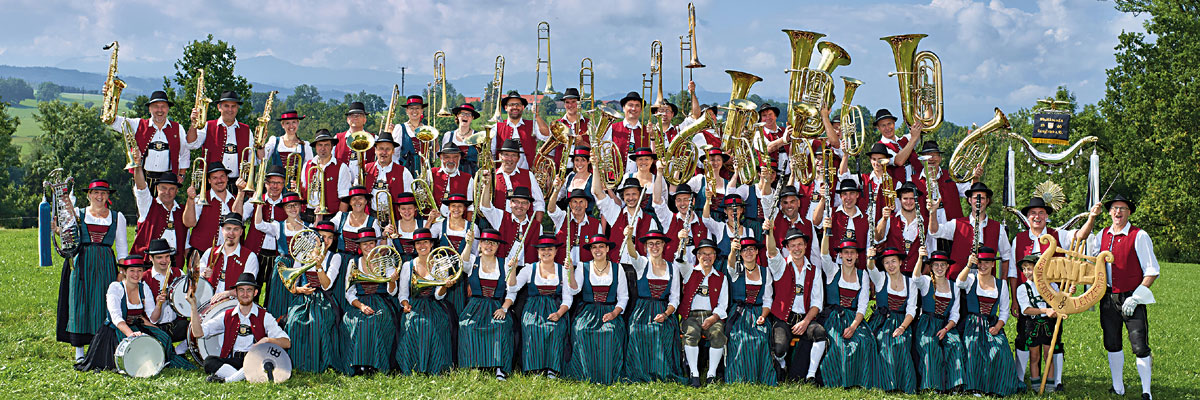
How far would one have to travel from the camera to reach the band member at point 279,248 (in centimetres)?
1029

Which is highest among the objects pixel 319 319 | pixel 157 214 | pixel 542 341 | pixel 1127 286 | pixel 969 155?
pixel 969 155

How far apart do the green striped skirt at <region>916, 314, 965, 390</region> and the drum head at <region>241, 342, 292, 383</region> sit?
644 centimetres

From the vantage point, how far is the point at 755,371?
9484 millimetres

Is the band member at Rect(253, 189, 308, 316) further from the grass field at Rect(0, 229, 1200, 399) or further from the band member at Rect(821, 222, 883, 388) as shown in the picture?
the band member at Rect(821, 222, 883, 388)

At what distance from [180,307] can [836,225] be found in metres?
7.26

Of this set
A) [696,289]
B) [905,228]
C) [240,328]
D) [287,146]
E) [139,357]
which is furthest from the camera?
[287,146]

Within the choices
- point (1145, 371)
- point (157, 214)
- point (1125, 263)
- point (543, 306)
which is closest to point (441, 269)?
point (543, 306)

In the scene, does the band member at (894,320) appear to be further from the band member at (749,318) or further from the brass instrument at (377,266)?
the brass instrument at (377,266)

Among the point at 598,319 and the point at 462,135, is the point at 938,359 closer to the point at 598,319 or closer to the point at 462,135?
the point at 598,319

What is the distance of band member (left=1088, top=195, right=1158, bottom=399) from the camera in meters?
9.47

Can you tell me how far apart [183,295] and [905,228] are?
25.9ft

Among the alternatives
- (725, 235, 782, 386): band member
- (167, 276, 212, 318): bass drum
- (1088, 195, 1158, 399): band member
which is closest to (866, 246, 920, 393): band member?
(725, 235, 782, 386): band member

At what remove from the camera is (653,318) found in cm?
961

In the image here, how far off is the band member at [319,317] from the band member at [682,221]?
11.9ft
